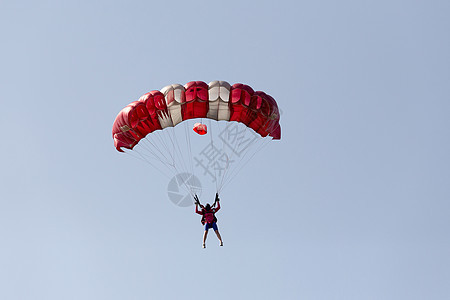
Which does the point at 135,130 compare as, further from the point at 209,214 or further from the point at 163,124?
the point at 209,214

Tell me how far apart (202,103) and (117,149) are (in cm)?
339

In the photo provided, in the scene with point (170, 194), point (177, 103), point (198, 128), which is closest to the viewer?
point (177, 103)

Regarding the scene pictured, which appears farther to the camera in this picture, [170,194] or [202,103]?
[170,194]

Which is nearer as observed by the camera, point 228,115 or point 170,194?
point 228,115

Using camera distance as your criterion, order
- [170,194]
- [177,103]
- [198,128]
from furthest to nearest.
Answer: [170,194], [198,128], [177,103]

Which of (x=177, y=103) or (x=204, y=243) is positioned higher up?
(x=177, y=103)

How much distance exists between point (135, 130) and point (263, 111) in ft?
14.3

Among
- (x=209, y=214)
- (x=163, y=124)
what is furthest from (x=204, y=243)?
(x=163, y=124)

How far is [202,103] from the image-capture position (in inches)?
862

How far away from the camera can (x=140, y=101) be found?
2145 centimetres

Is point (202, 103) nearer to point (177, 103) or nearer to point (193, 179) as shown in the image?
point (177, 103)

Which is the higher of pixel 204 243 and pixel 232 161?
pixel 232 161

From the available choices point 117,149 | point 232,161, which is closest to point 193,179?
point 232,161

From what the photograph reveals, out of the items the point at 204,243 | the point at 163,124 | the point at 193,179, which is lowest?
the point at 204,243
